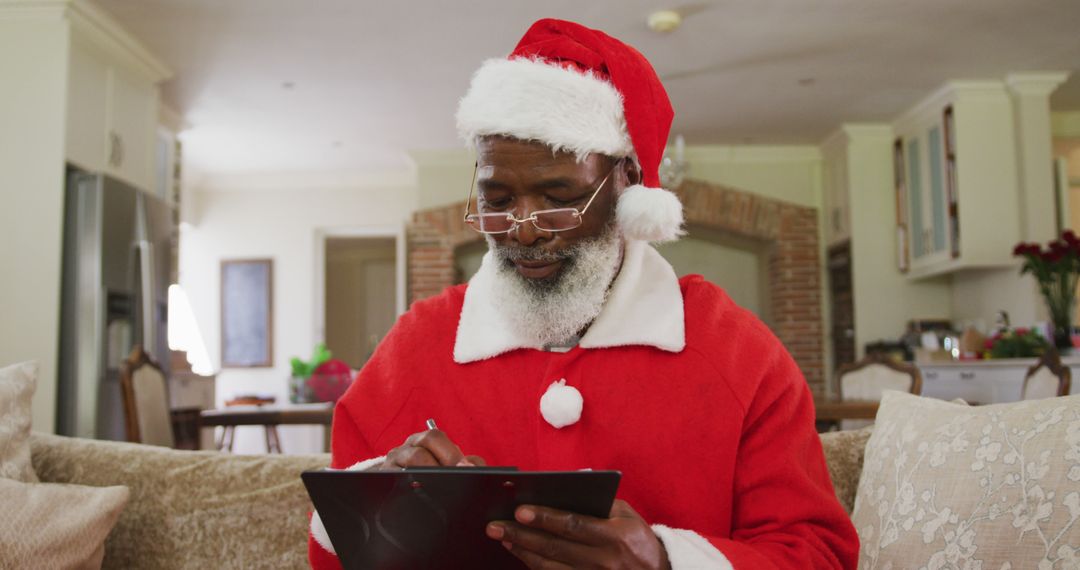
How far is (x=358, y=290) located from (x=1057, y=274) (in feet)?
23.6

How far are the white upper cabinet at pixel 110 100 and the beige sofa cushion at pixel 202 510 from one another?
10.4 ft

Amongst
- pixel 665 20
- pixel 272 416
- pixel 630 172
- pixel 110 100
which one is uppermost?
pixel 665 20

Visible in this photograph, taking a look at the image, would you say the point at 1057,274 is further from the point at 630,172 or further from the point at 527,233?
the point at 527,233

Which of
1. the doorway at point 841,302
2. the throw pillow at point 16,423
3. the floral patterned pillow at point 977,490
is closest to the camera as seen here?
the floral patterned pillow at point 977,490

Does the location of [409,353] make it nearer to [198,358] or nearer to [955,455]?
[955,455]

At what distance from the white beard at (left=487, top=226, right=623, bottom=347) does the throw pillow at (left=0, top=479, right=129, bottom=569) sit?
2.65 feet

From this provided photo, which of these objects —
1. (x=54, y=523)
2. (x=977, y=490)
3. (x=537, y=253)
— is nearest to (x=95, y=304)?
(x=54, y=523)

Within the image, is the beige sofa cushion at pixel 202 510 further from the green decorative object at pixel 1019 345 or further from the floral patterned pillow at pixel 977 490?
the green decorative object at pixel 1019 345

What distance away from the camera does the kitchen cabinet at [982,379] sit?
465cm

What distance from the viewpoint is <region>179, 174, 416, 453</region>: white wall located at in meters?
8.20

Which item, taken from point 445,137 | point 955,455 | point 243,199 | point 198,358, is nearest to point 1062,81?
point 445,137

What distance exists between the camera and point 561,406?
1.16 meters

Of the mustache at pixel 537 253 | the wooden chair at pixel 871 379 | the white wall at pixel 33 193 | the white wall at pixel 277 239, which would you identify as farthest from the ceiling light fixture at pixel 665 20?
the white wall at pixel 277 239

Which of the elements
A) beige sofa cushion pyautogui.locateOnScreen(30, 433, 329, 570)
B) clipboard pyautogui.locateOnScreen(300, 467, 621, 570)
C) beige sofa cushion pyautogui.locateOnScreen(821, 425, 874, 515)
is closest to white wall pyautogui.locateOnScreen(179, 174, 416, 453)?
beige sofa cushion pyautogui.locateOnScreen(30, 433, 329, 570)
